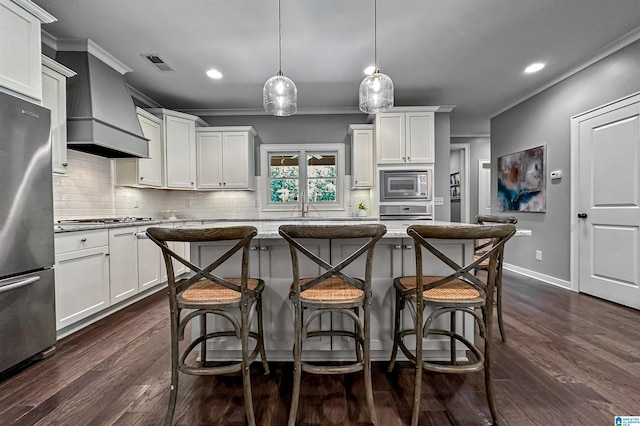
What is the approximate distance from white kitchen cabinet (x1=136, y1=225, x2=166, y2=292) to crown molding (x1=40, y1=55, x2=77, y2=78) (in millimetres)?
1596

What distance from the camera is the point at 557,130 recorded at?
386cm

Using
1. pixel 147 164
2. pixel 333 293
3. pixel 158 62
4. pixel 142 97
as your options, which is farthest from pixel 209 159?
pixel 333 293

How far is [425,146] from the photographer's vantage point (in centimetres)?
423

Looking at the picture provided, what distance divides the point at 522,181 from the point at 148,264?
5.37 metres

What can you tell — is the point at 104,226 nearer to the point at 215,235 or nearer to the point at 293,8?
the point at 215,235

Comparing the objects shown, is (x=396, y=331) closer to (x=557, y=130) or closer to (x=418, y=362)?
(x=418, y=362)

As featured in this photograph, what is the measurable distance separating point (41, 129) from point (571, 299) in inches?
203

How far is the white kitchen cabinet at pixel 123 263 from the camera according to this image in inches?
114

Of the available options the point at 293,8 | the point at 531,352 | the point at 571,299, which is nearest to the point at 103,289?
the point at 293,8

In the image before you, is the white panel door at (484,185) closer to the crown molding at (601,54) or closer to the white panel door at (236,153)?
the crown molding at (601,54)

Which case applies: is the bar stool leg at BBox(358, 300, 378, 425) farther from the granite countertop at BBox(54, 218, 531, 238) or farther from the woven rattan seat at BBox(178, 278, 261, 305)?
the woven rattan seat at BBox(178, 278, 261, 305)

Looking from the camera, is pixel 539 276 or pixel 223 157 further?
pixel 223 157

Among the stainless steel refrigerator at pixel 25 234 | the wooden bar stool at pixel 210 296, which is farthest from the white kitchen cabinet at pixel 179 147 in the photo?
the wooden bar stool at pixel 210 296

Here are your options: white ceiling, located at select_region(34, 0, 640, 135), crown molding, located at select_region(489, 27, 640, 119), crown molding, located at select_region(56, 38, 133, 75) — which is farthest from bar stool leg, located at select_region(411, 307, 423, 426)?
crown molding, located at select_region(56, 38, 133, 75)
